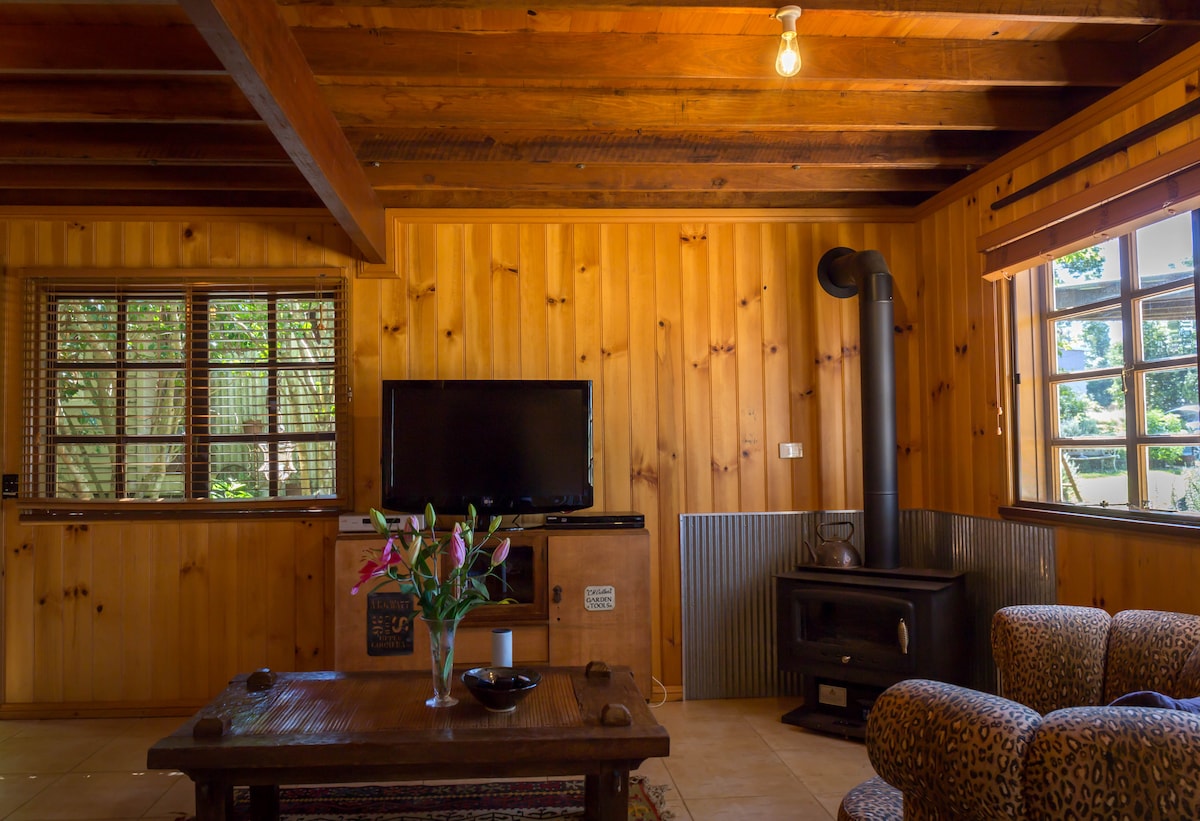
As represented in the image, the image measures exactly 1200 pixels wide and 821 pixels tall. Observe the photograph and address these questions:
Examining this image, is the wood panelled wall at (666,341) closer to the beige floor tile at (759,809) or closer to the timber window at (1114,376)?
the timber window at (1114,376)

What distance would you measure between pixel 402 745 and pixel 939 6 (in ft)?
7.81

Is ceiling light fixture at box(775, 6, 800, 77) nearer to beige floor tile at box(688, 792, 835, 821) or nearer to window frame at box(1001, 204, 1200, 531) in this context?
window frame at box(1001, 204, 1200, 531)

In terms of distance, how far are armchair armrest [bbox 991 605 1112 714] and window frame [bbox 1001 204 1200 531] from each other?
692mm

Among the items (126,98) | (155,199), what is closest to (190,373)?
(155,199)

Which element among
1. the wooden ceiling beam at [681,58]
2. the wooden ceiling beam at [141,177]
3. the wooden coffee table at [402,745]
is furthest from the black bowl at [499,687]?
the wooden ceiling beam at [141,177]

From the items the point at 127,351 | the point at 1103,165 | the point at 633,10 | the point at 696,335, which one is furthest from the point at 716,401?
the point at 127,351

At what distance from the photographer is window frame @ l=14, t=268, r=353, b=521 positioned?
152 inches

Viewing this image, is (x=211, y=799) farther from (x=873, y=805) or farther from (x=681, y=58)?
(x=681, y=58)

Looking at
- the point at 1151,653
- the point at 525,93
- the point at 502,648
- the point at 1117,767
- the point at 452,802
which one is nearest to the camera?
the point at 1117,767

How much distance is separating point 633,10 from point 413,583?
172cm

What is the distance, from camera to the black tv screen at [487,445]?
12.1 ft

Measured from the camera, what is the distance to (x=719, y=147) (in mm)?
3402

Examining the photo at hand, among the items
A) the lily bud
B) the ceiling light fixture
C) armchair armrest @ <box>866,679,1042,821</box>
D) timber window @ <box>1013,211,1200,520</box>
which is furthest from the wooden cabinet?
armchair armrest @ <box>866,679,1042,821</box>

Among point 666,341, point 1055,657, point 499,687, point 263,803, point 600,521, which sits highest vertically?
point 666,341
